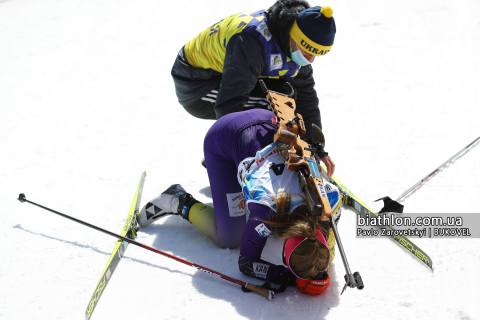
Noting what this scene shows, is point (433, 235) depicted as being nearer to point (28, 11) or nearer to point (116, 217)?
point (116, 217)

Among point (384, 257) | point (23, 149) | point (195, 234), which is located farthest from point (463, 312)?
point (23, 149)

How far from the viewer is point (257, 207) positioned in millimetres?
2080

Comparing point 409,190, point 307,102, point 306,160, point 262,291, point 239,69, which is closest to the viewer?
point 306,160

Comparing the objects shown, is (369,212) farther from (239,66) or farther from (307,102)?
(239,66)

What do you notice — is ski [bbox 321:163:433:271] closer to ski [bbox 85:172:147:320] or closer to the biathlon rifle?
the biathlon rifle

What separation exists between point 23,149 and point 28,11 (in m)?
4.67

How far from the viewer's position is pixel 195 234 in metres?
2.95

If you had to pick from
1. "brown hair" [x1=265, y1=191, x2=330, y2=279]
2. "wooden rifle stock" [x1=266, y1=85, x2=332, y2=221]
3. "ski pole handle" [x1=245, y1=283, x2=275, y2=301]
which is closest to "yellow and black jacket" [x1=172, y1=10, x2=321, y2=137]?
"wooden rifle stock" [x1=266, y1=85, x2=332, y2=221]

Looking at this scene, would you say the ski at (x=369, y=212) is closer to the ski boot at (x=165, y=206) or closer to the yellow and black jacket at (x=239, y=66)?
the yellow and black jacket at (x=239, y=66)

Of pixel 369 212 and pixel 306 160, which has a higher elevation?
pixel 306 160

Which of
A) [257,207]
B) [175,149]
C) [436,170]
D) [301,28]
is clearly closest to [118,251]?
[257,207]

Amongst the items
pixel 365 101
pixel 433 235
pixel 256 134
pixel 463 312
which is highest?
pixel 256 134

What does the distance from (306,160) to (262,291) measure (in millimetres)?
736

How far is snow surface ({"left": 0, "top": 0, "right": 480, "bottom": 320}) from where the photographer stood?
2.30 m
